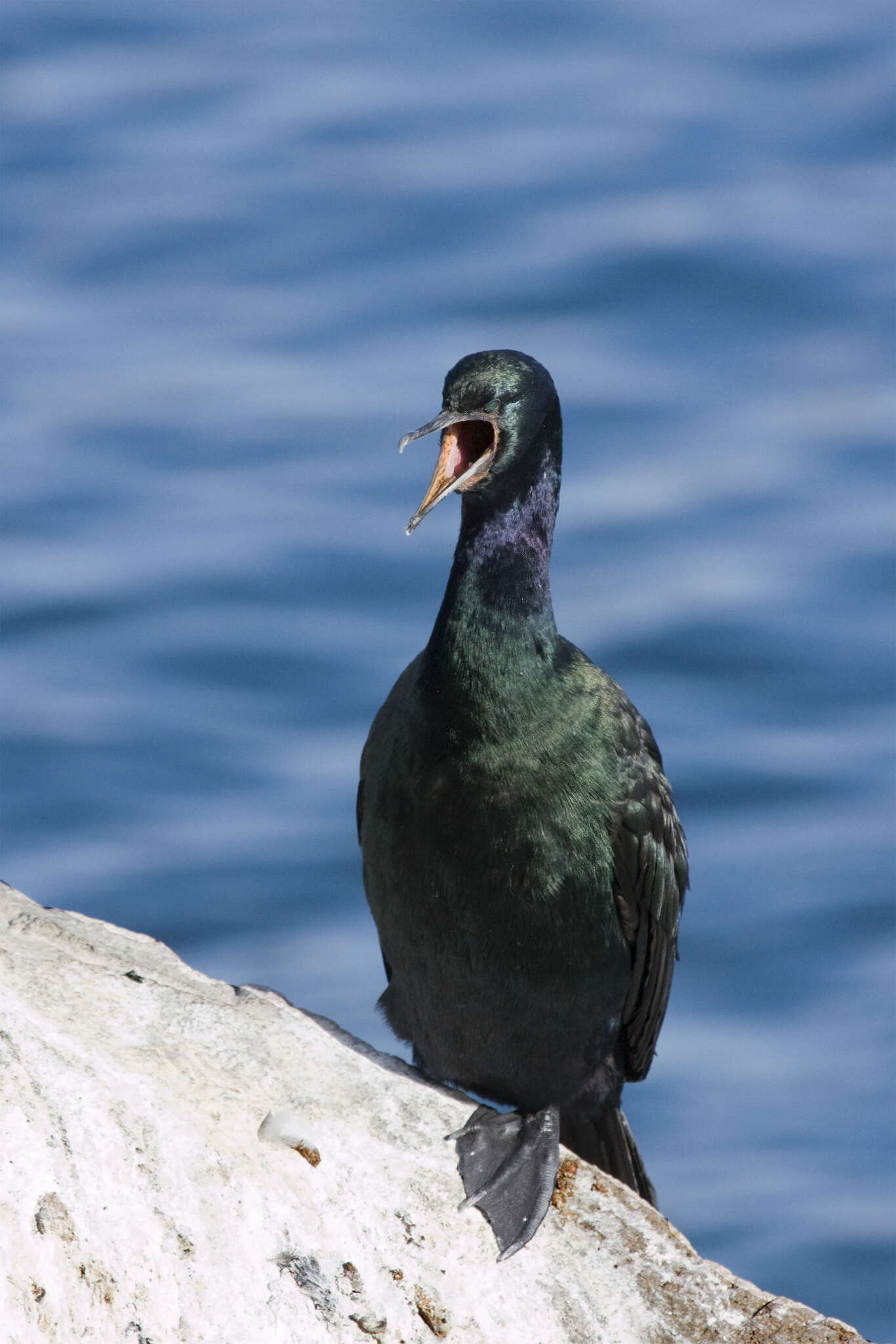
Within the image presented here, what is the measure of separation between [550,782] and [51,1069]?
57.3 inches

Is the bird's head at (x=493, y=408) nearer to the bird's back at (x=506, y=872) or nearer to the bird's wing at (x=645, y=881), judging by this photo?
the bird's back at (x=506, y=872)

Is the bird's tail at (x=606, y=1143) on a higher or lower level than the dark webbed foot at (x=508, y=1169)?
higher

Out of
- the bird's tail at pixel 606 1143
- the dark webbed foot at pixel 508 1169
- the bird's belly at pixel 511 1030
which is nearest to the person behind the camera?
the dark webbed foot at pixel 508 1169

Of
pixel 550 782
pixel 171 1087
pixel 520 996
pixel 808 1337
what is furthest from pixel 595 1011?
pixel 171 1087

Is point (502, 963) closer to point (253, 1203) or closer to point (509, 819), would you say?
point (509, 819)

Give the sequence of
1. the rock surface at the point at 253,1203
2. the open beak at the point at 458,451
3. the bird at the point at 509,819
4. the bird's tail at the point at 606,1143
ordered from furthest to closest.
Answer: the bird's tail at the point at 606,1143
the bird at the point at 509,819
the open beak at the point at 458,451
the rock surface at the point at 253,1203

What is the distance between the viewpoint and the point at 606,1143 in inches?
192

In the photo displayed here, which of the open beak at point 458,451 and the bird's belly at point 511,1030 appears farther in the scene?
the bird's belly at point 511,1030

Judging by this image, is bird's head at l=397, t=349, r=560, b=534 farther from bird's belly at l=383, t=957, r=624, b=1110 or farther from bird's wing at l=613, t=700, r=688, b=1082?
bird's belly at l=383, t=957, r=624, b=1110

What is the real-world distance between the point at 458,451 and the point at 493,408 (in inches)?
9.1

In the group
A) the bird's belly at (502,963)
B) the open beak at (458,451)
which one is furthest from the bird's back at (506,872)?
the open beak at (458,451)

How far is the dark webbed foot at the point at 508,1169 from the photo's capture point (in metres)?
3.79

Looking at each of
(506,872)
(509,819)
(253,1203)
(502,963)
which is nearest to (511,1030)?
(502,963)

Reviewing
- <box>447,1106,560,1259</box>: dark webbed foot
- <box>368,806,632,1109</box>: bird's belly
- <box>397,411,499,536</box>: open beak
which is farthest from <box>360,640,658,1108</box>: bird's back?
<box>397,411,499,536</box>: open beak
